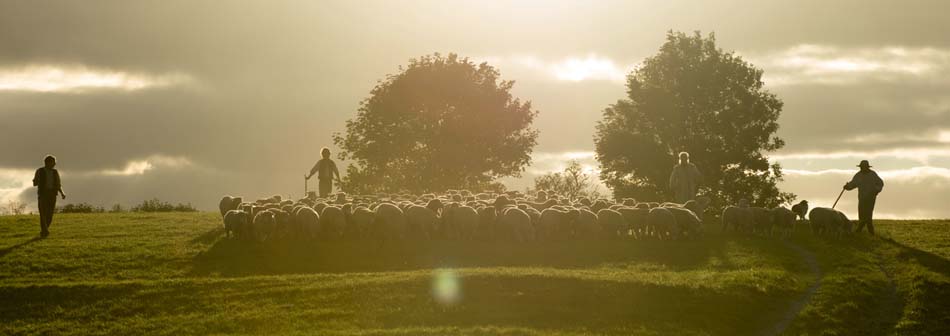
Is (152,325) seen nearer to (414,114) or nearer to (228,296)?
(228,296)

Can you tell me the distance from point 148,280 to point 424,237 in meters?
9.45

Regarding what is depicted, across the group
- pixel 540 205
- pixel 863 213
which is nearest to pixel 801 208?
pixel 863 213

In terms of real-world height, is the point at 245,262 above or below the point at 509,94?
below

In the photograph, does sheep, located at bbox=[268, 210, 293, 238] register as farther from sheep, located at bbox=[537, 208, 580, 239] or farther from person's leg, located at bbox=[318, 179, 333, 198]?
sheep, located at bbox=[537, 208, 580, 239]

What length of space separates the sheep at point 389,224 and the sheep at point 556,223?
15.3 ft

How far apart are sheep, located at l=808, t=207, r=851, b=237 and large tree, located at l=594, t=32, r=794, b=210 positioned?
2413cm

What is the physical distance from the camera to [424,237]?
106ft

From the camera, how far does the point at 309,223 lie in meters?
32.0

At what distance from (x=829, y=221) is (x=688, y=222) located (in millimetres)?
5861

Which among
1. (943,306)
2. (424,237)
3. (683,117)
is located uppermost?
(683,117)

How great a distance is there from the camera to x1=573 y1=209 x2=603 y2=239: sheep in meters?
33.2

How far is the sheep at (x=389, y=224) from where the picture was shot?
32031mm

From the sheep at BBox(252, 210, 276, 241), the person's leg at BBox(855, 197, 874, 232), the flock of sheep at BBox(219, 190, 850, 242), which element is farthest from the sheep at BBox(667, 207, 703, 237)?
the sheep at BBox(252, 210, 276, 241)

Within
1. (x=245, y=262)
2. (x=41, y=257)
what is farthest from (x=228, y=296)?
(x=41, y=257)
